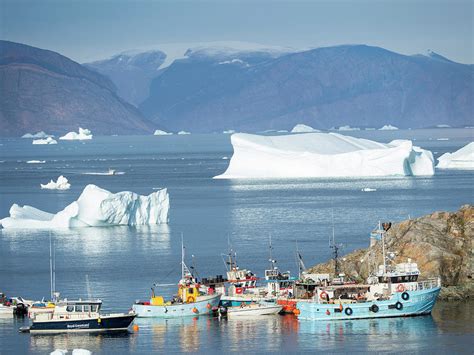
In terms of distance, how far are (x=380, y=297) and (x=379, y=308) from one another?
1.05ft

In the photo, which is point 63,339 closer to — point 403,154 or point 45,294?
point 45,294

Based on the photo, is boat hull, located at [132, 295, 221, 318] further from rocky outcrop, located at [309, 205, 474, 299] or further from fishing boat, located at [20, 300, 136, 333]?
rocky outcrop, located at [309, 205, 474, 299]

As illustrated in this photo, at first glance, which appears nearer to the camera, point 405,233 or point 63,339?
point 63,339

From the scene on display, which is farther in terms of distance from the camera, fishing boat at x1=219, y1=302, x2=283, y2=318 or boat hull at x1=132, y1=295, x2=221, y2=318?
boat hull at x1=132, y1=295, x2=221, y2=318

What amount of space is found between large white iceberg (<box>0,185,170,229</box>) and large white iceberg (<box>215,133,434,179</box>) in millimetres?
25524

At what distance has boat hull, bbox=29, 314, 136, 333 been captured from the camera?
2969 cm

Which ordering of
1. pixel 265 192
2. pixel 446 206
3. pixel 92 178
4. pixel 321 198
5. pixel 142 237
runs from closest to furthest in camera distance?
pixel 142 237 → pixel 446 206 → pixel 321 198 → pixel 265 192 → pixel 92 178

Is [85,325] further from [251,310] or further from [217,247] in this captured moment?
[217,247]

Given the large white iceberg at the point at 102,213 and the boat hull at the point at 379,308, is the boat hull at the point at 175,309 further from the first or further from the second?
the large white iceberg at the point at 102,213

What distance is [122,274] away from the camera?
40.1 meters

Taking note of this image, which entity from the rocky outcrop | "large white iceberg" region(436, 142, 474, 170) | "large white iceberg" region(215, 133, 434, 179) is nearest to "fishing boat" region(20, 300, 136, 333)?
the rocky outcrop

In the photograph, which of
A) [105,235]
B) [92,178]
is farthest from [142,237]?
[92,178]

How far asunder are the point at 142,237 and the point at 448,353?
2602 cm

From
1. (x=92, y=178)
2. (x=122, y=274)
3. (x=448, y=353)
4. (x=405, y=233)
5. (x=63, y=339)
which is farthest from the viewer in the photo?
(x=92, y=178)
